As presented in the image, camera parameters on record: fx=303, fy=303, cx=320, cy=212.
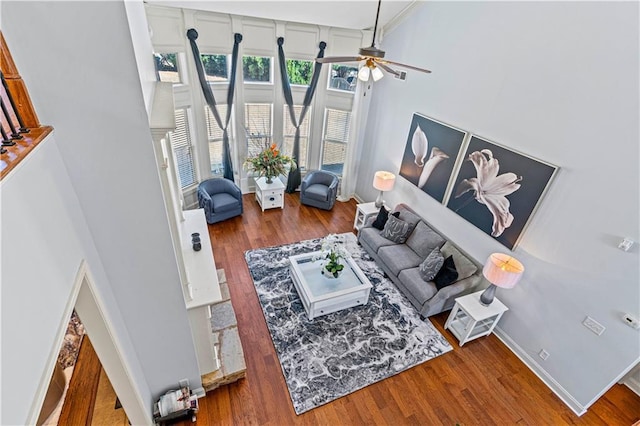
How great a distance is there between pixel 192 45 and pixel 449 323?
586cm

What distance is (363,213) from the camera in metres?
5.83

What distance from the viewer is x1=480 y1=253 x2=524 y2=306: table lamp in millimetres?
3541

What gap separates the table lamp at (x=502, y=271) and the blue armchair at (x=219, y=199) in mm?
4444

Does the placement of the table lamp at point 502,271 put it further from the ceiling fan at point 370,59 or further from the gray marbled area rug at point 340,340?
the ceiling fan at point 370,59

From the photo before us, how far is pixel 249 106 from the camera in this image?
6.17 m

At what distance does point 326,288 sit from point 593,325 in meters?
2.97

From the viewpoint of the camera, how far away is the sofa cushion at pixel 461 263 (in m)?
4.24

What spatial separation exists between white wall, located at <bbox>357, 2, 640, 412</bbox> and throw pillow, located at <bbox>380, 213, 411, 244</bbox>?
35.8 inches

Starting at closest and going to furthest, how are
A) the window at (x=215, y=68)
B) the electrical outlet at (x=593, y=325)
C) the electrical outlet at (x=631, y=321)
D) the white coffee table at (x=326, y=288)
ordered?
the electrical outlet at (x=631, y=321)
the electrical outlet at (x=593, y=325)
the white coffee table at (x=326, y=288)
the window at (x=215, y=68)

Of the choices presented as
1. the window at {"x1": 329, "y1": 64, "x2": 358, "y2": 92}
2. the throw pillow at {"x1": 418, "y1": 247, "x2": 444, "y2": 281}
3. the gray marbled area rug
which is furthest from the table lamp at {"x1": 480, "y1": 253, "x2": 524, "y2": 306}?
the window at {"x1": 329, "y1": 64, "x2": 358, "y2": 92}

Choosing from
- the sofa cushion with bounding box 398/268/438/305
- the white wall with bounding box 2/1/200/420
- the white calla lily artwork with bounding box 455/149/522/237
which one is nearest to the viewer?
the white wall with bounding box 2/1/200/420

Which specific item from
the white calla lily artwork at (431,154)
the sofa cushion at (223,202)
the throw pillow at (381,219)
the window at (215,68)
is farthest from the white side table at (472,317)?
the window at (215,68)

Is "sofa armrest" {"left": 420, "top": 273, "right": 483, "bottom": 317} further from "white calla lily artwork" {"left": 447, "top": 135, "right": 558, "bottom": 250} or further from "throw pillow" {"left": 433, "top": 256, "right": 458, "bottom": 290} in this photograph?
"white calla lily artwork" {"left": 447, "top": 135, "right": 558, "bottom": 250}

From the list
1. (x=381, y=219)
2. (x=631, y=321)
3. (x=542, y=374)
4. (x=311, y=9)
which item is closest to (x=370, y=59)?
(x=311, y=9)
